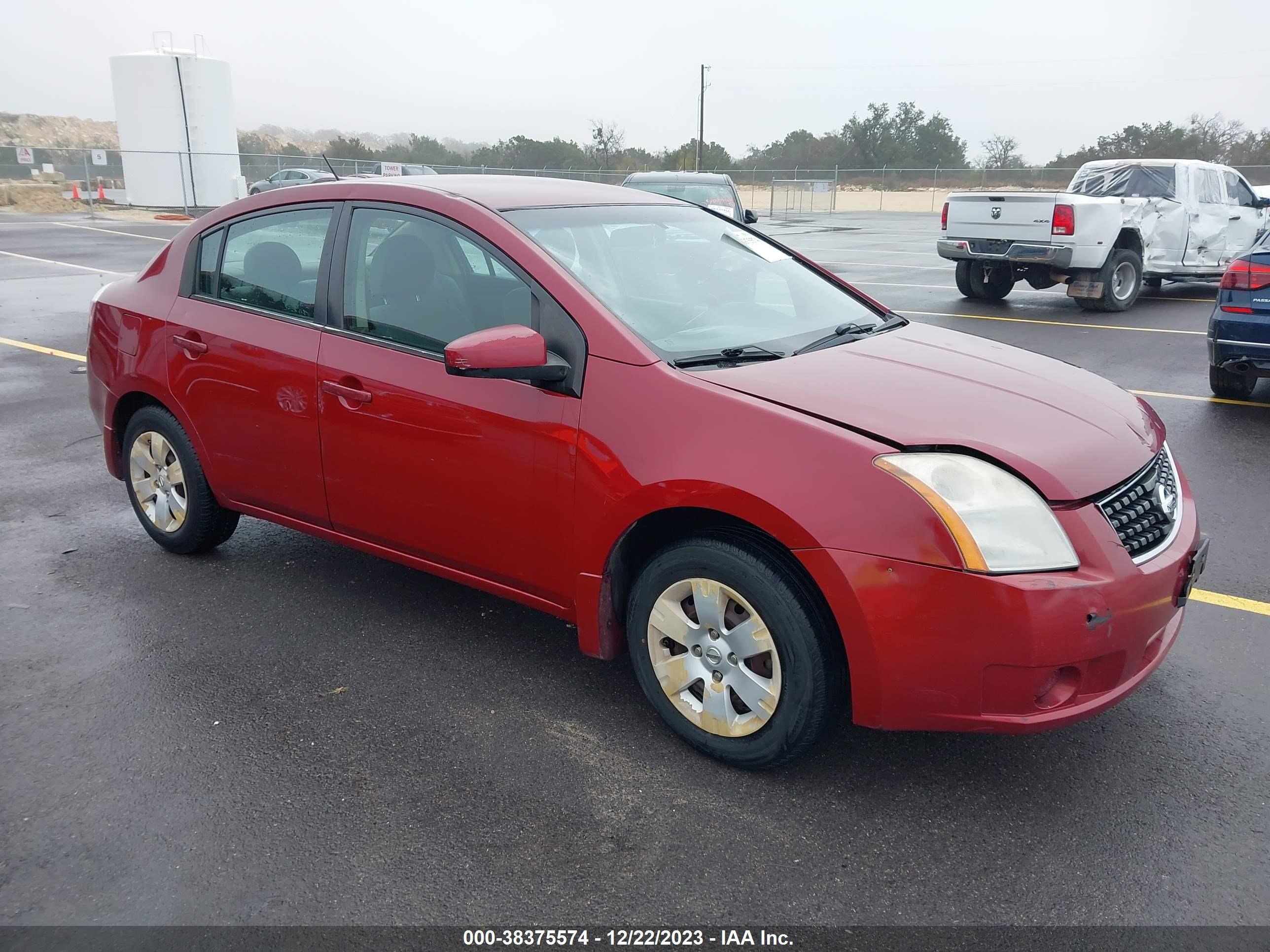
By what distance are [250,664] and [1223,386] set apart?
7.38 metres

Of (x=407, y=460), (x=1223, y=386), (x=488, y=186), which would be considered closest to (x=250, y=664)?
(x=407, y=460)

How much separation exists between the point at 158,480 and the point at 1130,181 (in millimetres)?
12776

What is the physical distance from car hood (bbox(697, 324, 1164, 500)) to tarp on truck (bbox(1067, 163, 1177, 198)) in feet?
36.4

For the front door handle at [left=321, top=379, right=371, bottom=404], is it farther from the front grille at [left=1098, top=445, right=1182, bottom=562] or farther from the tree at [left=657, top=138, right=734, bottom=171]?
the tree at [left=657, top=138, right=734, bottom=171]

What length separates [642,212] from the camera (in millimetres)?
4027

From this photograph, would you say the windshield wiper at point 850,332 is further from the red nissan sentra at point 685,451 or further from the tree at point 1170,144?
the tree at point 1170,144

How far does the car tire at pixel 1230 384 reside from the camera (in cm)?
776

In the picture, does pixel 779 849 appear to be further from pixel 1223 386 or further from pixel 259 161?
pixel 259 161

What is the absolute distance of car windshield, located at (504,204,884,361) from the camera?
340cm

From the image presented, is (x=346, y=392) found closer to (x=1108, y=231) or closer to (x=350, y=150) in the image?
(x=1108, y=231)

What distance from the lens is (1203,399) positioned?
26.2ft

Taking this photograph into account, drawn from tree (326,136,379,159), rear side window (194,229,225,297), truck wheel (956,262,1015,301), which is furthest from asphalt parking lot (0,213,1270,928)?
tree (326,136,379,159)

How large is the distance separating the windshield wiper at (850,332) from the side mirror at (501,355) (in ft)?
2.79

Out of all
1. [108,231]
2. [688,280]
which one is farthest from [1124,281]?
[108,231]
